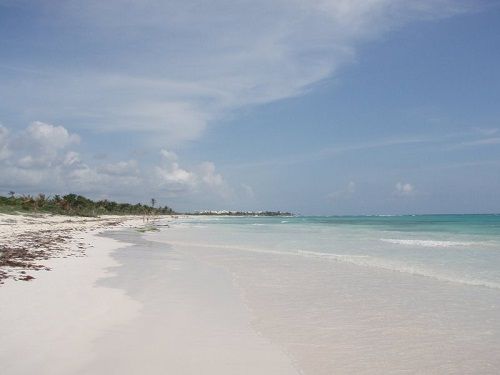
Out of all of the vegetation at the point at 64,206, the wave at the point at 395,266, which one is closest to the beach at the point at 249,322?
the wave at the point at 395,266

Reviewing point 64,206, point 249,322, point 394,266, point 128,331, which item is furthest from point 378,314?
point 64,206

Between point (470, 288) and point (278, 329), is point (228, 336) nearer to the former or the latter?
point (278, 329)

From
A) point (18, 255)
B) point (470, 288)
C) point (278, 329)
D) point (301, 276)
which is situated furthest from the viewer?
point (18, 255)

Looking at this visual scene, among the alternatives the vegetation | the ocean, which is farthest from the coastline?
the vegetation

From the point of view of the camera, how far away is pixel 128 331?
829 centimetres

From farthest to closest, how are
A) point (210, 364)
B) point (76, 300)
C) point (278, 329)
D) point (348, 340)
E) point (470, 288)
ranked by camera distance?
1. point (470, 288)
2. point (76, 300)
3. point (278, 329)
4. point (348, 340)
5. point (210, 364)

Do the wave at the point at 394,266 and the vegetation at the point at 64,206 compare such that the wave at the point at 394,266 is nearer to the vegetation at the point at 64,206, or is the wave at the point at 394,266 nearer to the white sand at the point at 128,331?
the white sand at the point at 128,331

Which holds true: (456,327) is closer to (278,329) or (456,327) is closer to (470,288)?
(278,329)

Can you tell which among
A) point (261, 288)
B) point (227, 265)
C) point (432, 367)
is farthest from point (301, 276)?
point (432, 367)

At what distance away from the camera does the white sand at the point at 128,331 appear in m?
6.50

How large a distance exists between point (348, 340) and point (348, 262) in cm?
1276

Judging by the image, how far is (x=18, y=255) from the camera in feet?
61.4

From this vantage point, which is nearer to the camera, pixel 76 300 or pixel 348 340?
pixel 348 340

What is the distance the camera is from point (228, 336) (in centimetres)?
820
